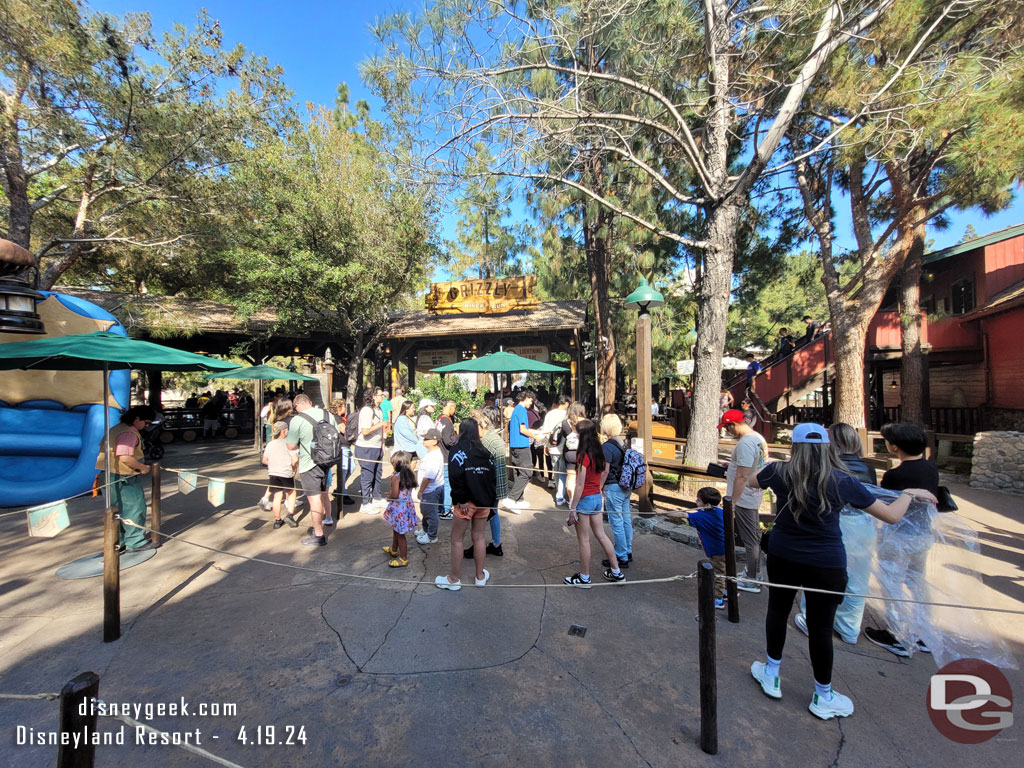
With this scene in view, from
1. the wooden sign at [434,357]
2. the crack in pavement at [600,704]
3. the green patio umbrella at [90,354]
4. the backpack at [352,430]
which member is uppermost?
the wooden sign at [434,357]

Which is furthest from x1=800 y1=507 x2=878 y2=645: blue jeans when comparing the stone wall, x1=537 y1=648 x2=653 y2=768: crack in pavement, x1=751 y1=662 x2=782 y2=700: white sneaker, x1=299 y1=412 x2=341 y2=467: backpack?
the stone wall

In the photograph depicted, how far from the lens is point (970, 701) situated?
2523 mm

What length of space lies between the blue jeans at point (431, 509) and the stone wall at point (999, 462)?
942 cm

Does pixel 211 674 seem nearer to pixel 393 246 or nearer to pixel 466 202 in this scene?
pixel 466 202

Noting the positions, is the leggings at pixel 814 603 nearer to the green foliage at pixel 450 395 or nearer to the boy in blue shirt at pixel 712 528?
the boy in blue shirt at pixel 712 528

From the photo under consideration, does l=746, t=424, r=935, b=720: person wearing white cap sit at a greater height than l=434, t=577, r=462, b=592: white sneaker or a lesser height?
greater

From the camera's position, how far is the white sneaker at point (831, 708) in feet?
7.97

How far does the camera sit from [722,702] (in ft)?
8.41

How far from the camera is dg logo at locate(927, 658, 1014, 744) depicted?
2367mm

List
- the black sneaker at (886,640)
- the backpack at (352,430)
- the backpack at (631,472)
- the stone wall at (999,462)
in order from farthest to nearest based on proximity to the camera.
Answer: the stone wall at (999,462) → the backpack at (352,430) → the backpack at (631,472) → the black sneaker at (886,640)

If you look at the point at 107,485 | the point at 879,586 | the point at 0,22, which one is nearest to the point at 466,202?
the point at 107,485

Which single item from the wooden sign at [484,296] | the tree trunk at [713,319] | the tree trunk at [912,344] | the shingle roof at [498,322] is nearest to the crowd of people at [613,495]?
the tree trunk at [713,319]

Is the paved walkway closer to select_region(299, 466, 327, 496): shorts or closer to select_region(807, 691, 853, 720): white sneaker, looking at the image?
select_region(807, 691, 853, 720): white sneaker

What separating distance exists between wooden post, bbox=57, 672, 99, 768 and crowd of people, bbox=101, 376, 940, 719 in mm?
2427
